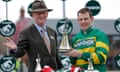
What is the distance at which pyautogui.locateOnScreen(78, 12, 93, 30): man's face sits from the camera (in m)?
5.26

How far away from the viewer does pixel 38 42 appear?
15.8ft

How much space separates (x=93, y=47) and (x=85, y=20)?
0.30 meters

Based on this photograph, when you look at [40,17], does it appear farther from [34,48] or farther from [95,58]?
[95,58]

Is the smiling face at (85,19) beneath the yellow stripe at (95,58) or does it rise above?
above

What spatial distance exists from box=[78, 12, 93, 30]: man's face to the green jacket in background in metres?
0.05

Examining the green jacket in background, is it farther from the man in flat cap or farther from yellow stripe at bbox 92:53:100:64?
the man in flat cap

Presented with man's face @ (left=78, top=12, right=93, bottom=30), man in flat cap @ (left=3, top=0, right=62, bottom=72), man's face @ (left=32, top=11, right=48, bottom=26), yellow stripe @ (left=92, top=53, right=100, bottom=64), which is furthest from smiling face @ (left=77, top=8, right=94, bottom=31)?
man's face @ (left=32, top=11, right=48, bottom=26)

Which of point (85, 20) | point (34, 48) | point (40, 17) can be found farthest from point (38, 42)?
point (85, 20)

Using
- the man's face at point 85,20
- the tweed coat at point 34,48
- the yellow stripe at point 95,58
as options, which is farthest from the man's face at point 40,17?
the yellow stripe at point 95,58

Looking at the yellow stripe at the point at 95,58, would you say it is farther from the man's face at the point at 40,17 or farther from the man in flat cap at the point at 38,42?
the man's face at the point at 40,17

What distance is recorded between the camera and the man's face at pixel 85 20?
5262mm

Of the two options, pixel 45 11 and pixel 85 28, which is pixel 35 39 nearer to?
pixel 45 11

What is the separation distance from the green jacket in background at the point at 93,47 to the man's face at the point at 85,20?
0.17 feet

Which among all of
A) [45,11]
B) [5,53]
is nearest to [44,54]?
[45,11]
